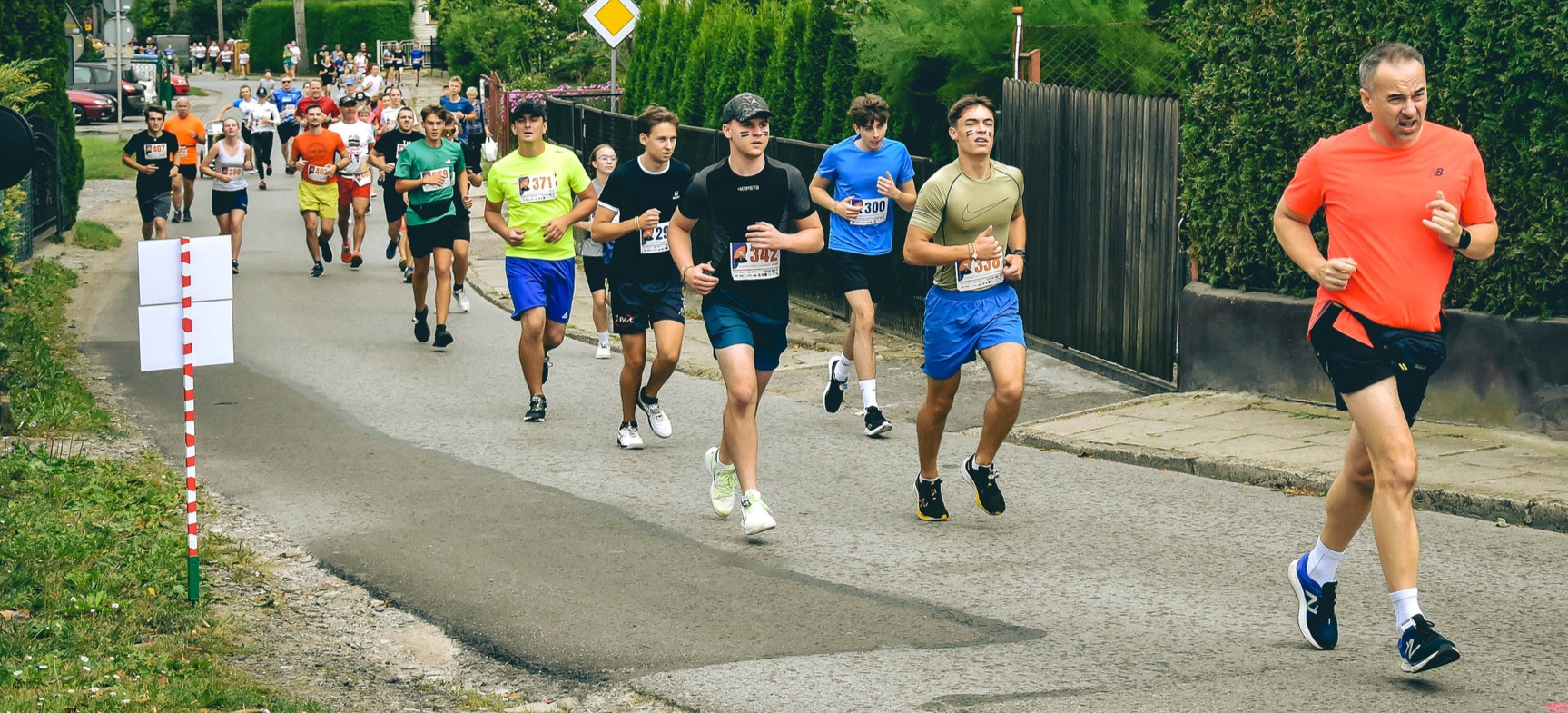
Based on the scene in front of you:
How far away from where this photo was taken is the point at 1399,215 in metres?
5.67

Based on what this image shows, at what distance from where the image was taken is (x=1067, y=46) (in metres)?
15.1

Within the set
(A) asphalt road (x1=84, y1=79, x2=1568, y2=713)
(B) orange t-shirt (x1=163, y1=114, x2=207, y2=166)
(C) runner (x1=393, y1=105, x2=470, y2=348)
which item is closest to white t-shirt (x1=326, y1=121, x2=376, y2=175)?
(B) orange t-shirt (x1=163, y1=114, x2=207, y2=166)

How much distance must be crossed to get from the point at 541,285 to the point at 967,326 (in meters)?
4.24

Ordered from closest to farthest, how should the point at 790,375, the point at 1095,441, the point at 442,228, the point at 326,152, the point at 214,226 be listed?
the point at 1095,441 < the point at 790,375 < the point at 442,228 < the point at 326,152 < the point at 214,226

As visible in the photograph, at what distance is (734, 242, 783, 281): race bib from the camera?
8133mm

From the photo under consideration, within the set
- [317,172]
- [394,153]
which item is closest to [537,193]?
[394,153]

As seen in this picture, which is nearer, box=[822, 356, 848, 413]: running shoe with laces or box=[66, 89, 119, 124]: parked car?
box=[822, 356, 848, 413]: running shoe with laces

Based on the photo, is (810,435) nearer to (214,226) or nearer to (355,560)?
(355,560)

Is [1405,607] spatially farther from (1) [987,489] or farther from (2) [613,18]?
(2) [613,18]

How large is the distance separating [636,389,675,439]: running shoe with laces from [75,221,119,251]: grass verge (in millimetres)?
13746

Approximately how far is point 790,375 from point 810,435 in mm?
2493

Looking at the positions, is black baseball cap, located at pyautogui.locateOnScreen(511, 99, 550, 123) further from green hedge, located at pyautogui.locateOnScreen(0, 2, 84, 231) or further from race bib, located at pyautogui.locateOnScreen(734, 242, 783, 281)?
green hedge, located at pyautogui.locateOnScreen(0, 2, 84, 231)

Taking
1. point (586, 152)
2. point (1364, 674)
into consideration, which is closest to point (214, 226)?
point (586, 152)

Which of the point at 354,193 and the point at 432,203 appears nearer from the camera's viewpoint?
the point at 432,203
